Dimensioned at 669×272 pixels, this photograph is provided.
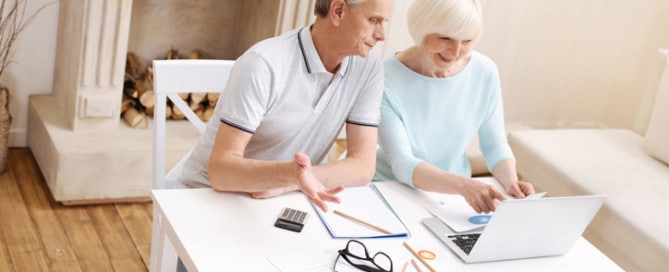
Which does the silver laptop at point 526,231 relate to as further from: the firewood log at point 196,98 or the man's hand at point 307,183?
the firewood log at point 196,98

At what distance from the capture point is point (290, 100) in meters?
2.00

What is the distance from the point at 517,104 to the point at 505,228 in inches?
99.9

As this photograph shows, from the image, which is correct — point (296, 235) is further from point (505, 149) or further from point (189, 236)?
point (505, 149)

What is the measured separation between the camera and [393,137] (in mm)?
2250

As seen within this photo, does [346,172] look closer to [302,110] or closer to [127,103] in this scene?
[302,110]

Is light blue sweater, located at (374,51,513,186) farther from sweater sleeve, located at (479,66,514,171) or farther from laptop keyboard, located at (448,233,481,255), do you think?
laptop keyboard, located at (448,233,481,255)

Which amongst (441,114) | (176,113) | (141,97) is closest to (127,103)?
(141,97)

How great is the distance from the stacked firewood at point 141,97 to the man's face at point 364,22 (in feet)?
5.10

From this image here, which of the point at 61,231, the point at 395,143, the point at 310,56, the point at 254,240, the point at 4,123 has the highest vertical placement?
the point at 310,56

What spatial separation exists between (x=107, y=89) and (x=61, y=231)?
0.56 meters

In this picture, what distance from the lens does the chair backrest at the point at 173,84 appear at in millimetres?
2182

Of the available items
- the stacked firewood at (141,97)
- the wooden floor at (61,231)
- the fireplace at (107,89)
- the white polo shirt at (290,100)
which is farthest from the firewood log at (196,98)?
the white polo shirt at (290,100)

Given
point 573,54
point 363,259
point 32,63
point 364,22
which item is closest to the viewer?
point 363,259

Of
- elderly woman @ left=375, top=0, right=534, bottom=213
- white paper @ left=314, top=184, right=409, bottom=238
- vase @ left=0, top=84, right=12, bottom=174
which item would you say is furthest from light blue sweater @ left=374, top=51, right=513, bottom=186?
vase @ left=0, top=84, right=12, bottom=174
